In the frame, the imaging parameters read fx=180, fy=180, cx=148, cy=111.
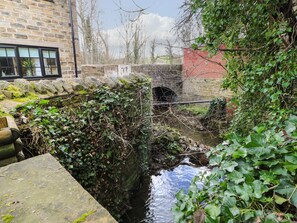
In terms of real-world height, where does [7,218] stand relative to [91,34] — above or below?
below

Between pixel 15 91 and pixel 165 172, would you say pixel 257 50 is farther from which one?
pixel 165 172

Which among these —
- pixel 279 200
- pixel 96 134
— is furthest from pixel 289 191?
pixel 96 134

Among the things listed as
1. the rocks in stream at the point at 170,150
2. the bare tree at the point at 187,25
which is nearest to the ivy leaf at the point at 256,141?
the bare tree at the point at 187,25

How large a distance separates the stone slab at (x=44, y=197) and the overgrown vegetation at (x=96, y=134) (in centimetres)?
71

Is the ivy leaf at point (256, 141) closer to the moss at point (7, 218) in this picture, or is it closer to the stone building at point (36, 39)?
the moss at point (7, 218)

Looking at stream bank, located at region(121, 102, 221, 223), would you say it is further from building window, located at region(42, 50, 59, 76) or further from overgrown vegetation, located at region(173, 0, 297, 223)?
building window, located at region(42, 50, 59, 76)

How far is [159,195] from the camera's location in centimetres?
387

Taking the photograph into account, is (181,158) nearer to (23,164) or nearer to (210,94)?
(23,164)

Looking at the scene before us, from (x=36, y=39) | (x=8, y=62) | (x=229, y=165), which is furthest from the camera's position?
(x=36, y=39)

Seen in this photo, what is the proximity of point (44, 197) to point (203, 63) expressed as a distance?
917 centimetres

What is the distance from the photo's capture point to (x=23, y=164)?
3.94ft

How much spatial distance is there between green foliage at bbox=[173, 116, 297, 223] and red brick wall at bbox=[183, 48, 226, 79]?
1.91 m

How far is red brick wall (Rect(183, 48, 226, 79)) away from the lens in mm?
3188

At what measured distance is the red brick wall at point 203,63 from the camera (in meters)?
A: 3.19
